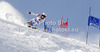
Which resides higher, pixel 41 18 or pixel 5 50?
pixel 41 18

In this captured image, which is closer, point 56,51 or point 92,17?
point 56,51

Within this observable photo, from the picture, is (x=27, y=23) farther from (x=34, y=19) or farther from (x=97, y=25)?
(x=97, y=25)

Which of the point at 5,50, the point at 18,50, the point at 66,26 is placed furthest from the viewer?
the point at 66,26

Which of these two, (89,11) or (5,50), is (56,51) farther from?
(89,11)

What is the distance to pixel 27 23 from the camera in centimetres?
1872

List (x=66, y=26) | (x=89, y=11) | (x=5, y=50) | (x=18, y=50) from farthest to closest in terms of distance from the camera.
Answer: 1. (x=66, y=26)
2. (x=89, y=11)
3. (x=18, y=50)
4. (x=5, y=50)

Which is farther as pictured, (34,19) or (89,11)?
(34,19)

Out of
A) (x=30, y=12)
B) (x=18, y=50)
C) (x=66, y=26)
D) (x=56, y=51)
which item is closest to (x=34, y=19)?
(x=30, y=12)

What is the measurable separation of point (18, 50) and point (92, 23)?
1123cm

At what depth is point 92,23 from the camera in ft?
49.0

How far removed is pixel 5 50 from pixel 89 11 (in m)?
11.7

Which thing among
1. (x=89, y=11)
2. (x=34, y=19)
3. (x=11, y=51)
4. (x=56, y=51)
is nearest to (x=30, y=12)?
(x=34, y=19)

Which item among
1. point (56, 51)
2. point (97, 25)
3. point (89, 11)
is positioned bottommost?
point (56, 51)

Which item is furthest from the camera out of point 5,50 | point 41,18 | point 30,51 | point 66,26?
point 66,26
